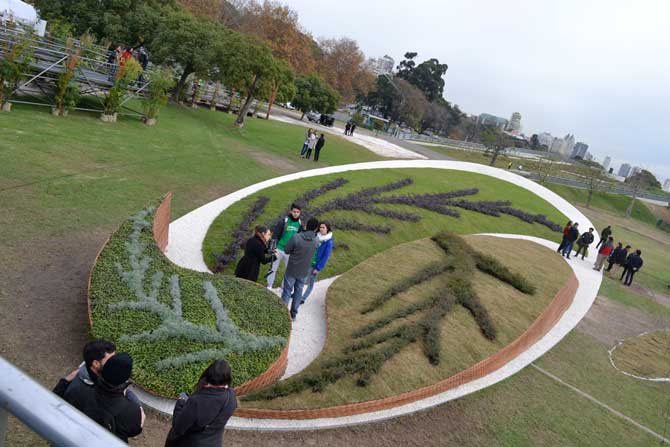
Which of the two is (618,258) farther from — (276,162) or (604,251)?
(276,162)

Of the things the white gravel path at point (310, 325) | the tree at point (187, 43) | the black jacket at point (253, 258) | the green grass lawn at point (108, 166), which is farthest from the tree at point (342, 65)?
the black jacket at point (253, 258)

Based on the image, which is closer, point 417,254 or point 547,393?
point 547,393

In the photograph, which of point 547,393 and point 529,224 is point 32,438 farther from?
point 529,224

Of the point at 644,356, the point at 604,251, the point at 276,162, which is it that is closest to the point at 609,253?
the point at 604,251

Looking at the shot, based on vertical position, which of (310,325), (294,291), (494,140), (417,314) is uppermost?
(494,140)

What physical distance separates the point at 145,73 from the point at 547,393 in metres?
24.7

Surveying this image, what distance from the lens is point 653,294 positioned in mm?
20156

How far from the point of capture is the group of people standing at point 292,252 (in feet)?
31.7

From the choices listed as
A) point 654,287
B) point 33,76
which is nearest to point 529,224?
point 654,287

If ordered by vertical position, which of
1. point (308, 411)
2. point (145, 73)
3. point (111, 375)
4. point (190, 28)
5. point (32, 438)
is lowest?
point (308, 411)

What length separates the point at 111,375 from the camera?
4.07m

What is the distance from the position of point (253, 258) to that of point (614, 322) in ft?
40.1

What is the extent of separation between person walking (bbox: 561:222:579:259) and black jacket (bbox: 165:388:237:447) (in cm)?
1921

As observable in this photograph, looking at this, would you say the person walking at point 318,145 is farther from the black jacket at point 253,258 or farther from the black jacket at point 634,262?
the black jacket at point 253,258
